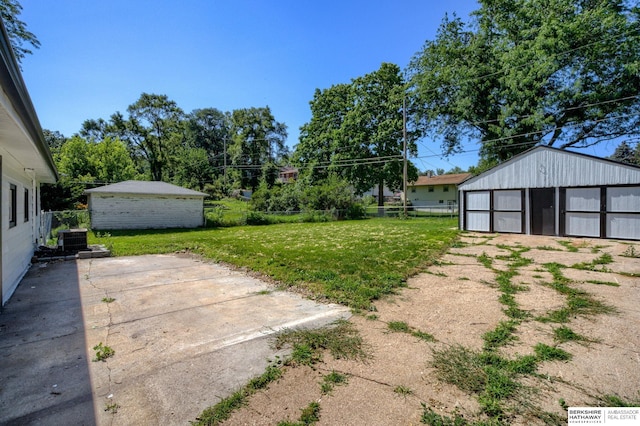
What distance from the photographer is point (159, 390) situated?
2.43 metres

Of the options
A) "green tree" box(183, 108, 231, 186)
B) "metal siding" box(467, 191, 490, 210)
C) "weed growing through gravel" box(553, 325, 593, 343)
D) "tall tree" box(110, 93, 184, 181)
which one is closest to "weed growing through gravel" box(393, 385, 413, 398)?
"weed growing through gravel" box(553, 325, 593, 343)

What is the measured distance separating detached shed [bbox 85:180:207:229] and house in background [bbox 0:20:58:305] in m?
8.22

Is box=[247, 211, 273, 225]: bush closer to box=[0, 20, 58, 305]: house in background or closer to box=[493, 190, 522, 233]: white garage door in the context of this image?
box=[0, 20, 58, 305]: house in background

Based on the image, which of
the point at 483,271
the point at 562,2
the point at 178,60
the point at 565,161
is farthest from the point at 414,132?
the point at 483,271

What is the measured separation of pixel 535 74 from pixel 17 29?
2551 centimetres

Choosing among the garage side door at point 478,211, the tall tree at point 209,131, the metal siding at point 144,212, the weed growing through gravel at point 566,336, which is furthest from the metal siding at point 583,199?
the tall tree at point 209,131

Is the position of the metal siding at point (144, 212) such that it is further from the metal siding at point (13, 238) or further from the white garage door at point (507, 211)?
the white garage door at point (507, 211)

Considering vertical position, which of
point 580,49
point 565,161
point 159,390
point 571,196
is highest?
point 580,49

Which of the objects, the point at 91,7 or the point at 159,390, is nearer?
the point at 159,390

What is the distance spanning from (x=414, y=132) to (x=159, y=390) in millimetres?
29917

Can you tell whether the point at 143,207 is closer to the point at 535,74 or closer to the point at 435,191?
the point at 535,74

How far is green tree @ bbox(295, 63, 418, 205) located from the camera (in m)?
28.9

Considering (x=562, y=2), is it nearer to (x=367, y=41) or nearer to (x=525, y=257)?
(x=367, y=41)

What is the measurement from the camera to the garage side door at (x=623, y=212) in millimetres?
9977
